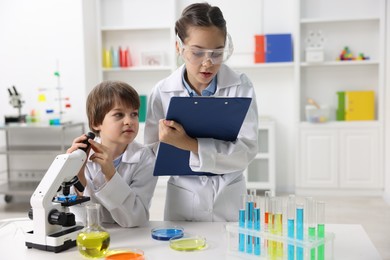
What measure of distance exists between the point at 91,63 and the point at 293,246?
4.15 metres

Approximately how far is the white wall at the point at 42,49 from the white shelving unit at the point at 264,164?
187 centimetres

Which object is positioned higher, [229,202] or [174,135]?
[174,135]

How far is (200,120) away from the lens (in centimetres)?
142

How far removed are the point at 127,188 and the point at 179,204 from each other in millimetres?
276

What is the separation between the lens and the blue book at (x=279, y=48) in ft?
15.7

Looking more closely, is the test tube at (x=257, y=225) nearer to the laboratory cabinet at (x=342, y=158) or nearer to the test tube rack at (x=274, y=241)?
the test tube rack at (x=274, y=241)

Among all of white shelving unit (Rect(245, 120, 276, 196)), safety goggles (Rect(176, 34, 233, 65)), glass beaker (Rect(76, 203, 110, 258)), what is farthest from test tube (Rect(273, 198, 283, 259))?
white shelving unit (Rect(245, 120, 276, 196))

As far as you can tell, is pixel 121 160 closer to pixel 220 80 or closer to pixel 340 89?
pixel 220 80

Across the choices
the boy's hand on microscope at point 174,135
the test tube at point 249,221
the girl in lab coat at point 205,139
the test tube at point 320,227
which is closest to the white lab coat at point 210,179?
the girl in lab coat at point 205,139

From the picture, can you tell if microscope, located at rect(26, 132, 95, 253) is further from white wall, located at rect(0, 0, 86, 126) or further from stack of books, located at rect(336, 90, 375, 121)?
stack of books, located at rect(336, 90, 375, 121)

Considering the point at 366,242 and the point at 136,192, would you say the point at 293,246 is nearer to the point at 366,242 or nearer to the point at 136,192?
the point at 366,242

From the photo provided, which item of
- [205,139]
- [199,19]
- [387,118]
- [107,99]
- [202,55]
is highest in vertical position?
[199,19]

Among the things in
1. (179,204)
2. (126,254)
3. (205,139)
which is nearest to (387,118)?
(179,204)

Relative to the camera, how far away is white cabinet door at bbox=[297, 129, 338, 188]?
15.5 ft
